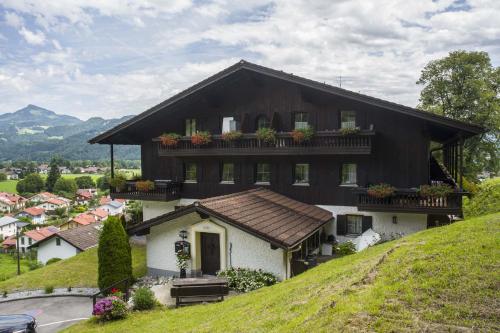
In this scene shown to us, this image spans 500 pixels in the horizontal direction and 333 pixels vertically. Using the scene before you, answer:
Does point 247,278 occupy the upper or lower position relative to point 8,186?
upper

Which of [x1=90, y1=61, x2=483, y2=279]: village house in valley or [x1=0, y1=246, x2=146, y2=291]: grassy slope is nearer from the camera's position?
[x1=90, y1=61, x2=483, y2=279]: village house in valley

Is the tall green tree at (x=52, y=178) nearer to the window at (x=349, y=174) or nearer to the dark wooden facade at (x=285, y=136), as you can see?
the dark wooden facade at (x=285, y=136)

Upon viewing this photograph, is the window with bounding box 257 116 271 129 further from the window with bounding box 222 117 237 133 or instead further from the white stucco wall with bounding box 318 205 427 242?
the white stucco wall with bounding box 318 205 427 242

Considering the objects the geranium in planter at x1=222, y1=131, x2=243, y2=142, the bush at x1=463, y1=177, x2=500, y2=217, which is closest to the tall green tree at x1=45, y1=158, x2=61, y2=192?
the geranium in planter at x1=222, y1=131, x2=243, y2=142

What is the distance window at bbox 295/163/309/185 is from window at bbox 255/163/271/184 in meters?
1.59

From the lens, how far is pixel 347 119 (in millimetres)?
20953

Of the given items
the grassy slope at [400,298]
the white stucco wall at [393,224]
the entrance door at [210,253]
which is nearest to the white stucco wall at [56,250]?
the entrance door at [210,253]

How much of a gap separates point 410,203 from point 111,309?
529 inches

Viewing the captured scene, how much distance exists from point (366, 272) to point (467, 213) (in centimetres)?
1511

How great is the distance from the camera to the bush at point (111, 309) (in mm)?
12336

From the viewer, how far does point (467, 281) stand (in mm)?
6891

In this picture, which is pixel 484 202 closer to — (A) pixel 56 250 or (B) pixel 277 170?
(B) pixel 277 170

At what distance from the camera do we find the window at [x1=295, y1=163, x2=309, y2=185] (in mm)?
21775

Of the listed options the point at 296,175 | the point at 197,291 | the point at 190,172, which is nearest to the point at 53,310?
the point at 197,291
